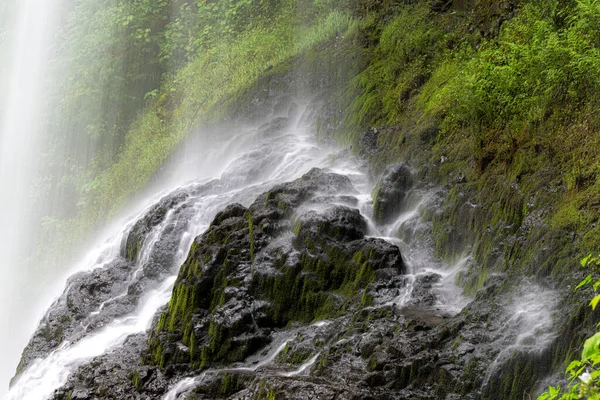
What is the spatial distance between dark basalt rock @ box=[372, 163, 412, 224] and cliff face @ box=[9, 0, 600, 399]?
24mm

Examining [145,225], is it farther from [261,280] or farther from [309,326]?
[309,326]

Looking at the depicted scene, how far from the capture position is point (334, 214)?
28.7 ft

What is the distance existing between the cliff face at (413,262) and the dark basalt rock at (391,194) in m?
0.02

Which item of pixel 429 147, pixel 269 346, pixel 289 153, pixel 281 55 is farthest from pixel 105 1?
pixel 269 346

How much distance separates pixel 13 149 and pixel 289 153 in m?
16.7

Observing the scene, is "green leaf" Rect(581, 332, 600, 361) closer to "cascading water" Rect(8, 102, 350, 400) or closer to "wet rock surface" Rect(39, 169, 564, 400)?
"wet rock surface" Rect(39, 169, 564, 400)

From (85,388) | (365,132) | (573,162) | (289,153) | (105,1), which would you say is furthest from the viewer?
(105,1)

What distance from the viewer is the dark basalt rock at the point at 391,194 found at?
31.5ft

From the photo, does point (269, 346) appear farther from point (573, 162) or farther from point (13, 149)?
point (13, 149)

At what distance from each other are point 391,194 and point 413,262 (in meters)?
1.40

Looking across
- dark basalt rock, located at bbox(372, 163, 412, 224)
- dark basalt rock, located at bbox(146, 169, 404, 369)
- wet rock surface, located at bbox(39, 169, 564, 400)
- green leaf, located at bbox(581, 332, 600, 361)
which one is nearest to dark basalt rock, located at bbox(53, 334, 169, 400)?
wet rock surface, located at bbox(39, 169, 564, 400)

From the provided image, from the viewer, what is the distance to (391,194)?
9688 millimetres

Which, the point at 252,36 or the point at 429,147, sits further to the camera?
the point at 252,36

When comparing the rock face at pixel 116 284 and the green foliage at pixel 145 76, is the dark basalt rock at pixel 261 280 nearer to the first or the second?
the rock face at pixel 116 284
